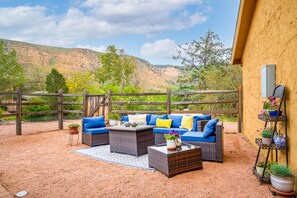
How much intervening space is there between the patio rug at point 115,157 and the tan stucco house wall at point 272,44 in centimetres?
236

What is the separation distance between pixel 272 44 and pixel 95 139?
14.9 ft

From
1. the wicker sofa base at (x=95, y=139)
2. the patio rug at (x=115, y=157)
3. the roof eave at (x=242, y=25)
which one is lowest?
the patio rug at (x=115, y=157)

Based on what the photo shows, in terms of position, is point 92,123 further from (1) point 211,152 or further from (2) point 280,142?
(2) point 280,142

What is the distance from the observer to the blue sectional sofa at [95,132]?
5633 millimetres

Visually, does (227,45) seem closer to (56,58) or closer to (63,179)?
(63,179)

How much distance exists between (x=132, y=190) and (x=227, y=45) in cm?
1592

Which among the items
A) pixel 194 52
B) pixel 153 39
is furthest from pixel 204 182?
pixel 153 39

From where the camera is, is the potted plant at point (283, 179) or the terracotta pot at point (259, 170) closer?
the potted plant at point (283, 179)

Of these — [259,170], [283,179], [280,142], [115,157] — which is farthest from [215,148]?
[115,157]

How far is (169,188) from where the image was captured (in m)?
2.92

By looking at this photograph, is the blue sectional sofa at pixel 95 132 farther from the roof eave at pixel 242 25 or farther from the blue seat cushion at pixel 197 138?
the roof eave at pixel 242 25

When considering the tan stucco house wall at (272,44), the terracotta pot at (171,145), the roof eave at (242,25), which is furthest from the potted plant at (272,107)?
the roof eave at (242,25)

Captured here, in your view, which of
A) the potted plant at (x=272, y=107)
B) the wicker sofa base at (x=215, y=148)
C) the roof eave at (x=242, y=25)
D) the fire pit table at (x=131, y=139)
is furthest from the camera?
the roof eave at (x=242, y=25)

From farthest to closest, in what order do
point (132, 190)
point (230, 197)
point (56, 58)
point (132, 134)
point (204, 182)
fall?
point (56, 58)
point (132, 134)
point (204, 182)
point (132, 190)
point (230, 197)
